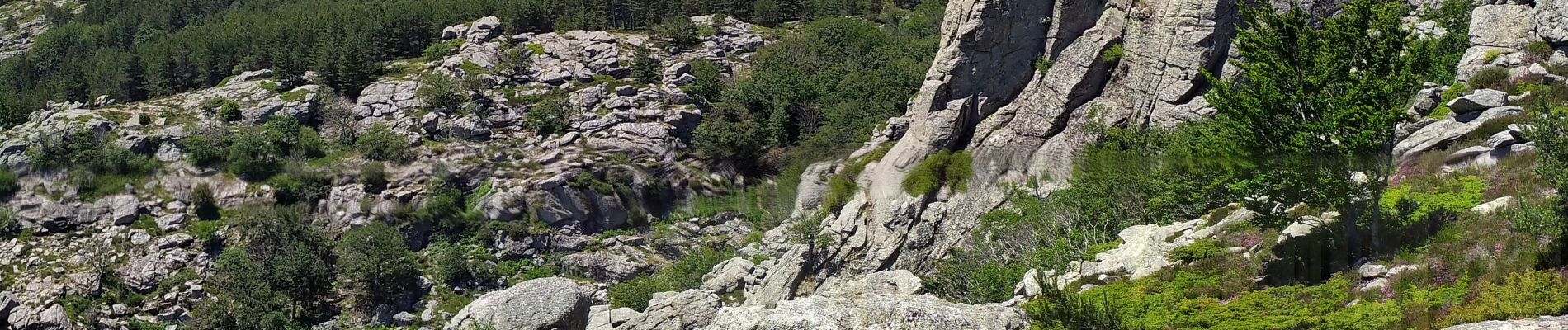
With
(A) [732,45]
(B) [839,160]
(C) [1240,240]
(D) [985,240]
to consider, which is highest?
(B) [839,160]

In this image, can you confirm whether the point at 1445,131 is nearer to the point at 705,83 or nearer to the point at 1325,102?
the point at 1325,102

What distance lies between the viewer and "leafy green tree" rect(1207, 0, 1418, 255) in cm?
1503

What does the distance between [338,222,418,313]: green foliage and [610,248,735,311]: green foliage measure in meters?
10.2

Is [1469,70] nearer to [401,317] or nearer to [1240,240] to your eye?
[1240,240]

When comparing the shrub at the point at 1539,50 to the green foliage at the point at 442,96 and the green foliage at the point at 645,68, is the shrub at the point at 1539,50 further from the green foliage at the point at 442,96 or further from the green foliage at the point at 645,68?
the green foliage at the point at 442,96

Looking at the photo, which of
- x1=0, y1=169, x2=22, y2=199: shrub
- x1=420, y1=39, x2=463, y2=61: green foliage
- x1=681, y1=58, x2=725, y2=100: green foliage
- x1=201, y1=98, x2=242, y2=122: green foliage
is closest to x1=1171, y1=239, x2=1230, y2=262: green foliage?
x1=681, y1=58, x2=725, y2=100: green foliage

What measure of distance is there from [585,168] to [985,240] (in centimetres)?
2782

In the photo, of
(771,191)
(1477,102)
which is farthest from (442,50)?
(771,191)

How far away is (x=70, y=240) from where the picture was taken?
55.2 metres

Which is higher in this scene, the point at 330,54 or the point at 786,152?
the point at 786,152

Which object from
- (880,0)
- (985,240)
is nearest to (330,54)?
(880,0)

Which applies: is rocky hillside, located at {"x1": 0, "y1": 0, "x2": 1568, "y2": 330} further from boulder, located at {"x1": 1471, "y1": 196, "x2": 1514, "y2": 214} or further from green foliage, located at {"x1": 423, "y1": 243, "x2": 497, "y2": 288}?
green foliage, located at {"x1": 423, "y1": 243, "x2": 497, "y2": 288}

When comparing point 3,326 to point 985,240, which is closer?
point 985,240

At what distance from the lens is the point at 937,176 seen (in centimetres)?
1530
